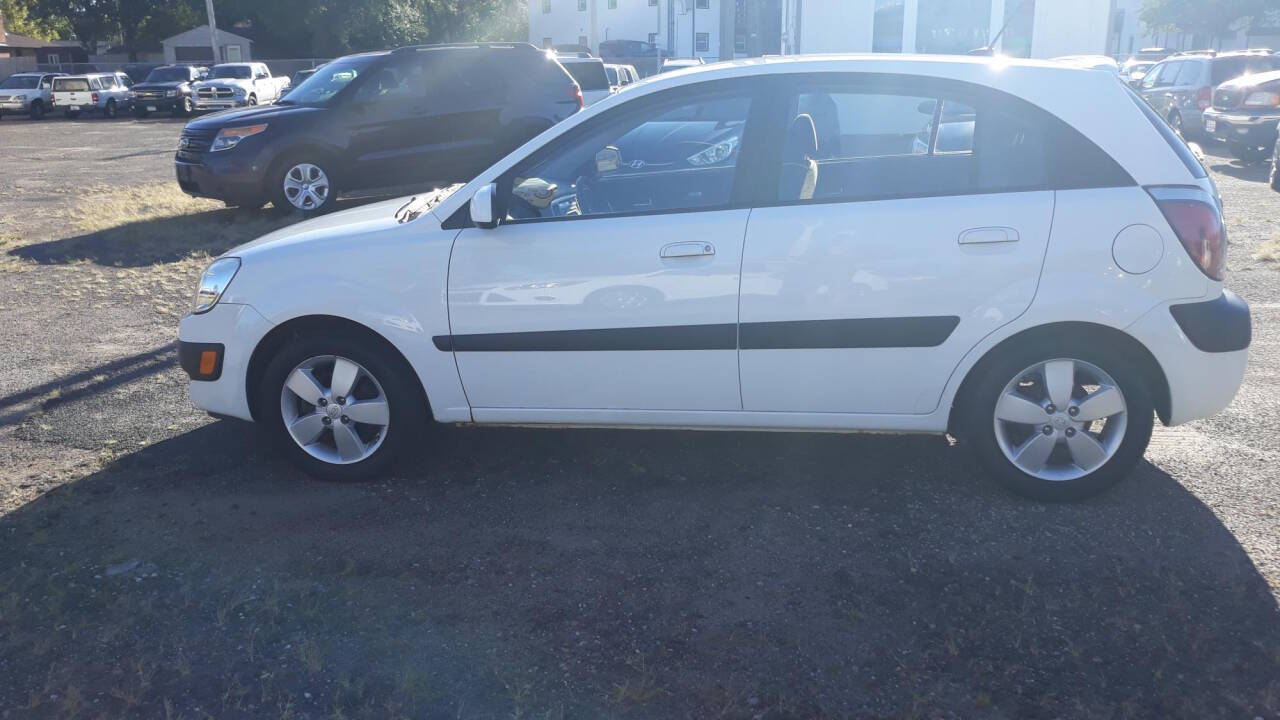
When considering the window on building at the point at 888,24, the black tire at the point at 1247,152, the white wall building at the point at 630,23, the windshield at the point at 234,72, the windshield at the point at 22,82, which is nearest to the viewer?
the black tire at the point at 1247,152

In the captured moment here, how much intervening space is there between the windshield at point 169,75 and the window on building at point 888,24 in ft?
84.0

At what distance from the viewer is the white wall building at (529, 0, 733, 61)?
6319cm

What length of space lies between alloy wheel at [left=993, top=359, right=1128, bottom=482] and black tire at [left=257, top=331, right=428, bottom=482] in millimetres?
2427

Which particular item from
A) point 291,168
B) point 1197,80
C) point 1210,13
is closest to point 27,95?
point 291,168

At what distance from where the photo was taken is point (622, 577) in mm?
3836

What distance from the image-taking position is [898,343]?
4.17 meters

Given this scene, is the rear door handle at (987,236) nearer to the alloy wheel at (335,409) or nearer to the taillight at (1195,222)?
the taillight at (1195,222)

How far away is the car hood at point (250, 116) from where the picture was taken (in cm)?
1126

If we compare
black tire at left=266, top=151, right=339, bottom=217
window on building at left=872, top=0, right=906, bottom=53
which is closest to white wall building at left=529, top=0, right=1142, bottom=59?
window on building at left=872, top=0, right=906, bottom=53

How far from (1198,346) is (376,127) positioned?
919 cm

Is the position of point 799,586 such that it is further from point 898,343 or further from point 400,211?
point 400,211

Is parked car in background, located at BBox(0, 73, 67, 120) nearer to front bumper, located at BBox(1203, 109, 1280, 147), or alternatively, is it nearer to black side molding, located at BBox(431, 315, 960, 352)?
front bumper, located at BBox(1203, 109, 1280, 147)

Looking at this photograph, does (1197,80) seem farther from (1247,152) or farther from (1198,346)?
(1198,346)

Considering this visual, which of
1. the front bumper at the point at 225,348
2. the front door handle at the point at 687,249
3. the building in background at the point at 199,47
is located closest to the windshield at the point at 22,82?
the building in background at the point at 199,47
